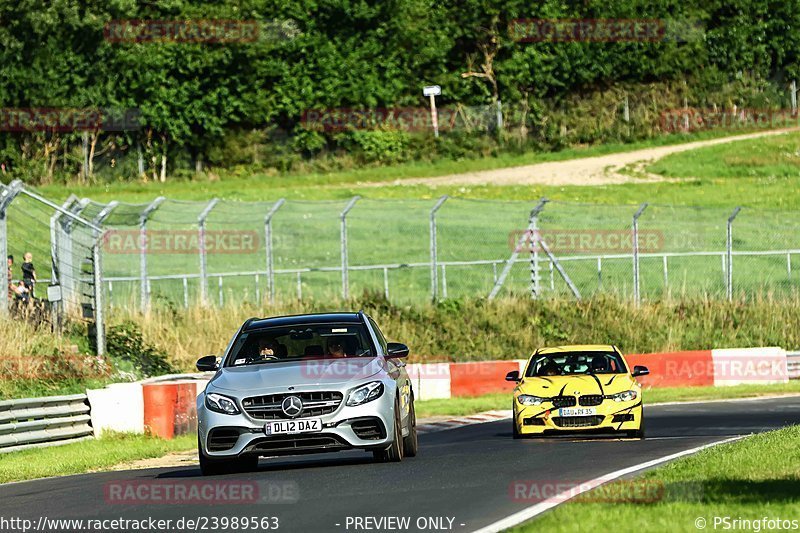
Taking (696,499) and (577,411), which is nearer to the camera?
(696,499)

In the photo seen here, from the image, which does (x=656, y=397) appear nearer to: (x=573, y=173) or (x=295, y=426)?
(x=295, y=426)

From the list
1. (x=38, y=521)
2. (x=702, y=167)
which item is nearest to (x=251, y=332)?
(x=38, y=521)

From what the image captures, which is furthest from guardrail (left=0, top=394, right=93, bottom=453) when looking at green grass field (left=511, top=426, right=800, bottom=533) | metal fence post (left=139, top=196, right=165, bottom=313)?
green grass field (left=511, top=426, right=800, bottom=533)

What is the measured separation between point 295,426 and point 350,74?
193 ft

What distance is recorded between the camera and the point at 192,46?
70.7m

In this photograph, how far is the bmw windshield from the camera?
615 inches

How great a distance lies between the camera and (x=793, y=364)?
33.2 meters

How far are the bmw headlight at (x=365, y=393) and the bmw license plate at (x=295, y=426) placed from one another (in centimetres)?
35

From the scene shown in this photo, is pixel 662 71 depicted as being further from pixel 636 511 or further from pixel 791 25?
pixel 636 511

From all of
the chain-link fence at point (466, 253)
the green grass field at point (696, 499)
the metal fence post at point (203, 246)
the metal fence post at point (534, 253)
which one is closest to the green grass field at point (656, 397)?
the chain-link fence at point (466, 253)

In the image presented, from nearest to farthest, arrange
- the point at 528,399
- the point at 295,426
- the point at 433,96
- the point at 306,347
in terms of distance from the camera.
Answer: the point at 295,426, the point at 306,347, the point at 528,399, the point at 433,96

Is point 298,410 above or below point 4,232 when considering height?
below

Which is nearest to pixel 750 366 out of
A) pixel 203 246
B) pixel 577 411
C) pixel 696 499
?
pixel 203 246

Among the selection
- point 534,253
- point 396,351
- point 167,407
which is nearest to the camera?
point 396,351
